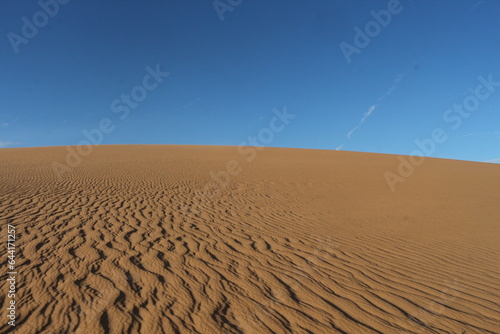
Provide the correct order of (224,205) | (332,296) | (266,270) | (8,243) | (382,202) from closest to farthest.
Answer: (332,296) < (266,270) < (8,243) < (224,205) < (382,202)

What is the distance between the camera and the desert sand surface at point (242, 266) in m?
3.50

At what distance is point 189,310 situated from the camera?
3.60 meters

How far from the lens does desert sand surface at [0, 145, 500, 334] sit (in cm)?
350

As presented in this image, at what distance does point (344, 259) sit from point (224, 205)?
562cm

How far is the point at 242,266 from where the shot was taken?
198 inches

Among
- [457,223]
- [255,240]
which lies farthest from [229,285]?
[457,223]

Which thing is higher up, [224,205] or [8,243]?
[224,205]

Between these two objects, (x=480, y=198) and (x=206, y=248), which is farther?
(x=480, y=198)

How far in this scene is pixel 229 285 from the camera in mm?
4297

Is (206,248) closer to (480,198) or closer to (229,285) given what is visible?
(229,285)

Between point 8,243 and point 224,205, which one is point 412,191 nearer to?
point 224,205

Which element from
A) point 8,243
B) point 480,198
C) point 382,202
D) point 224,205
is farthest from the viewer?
point 480,198

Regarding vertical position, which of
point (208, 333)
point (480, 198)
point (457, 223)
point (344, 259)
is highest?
point (480, 198)

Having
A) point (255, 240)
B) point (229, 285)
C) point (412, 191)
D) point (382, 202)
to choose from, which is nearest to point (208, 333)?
point (229, 285)
